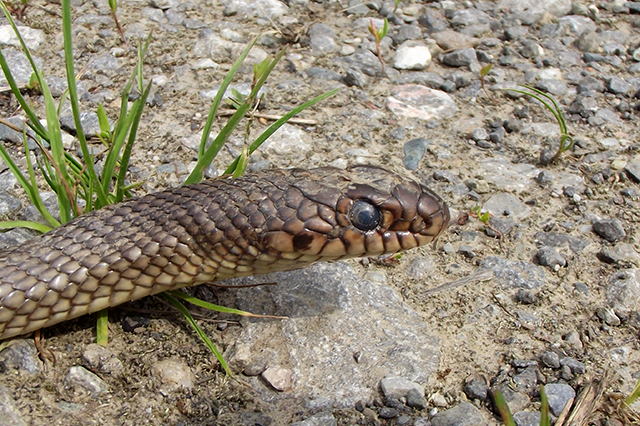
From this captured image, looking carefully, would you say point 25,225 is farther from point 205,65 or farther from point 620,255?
point 620,255

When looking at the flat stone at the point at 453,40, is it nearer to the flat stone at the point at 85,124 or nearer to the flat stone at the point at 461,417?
the flat stone at the point at 85,124

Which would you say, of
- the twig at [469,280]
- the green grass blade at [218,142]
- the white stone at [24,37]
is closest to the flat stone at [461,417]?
the twig at [469,280]

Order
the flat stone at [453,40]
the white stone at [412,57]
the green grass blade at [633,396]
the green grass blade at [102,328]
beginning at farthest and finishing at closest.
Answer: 1. the flat stone at [453,40]
2. the white stone at [412,57]
3. the green grass blade at [102,328]
4. the green grass blade at [633,396]

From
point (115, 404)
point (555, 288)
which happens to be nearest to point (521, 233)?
point (555, 288)

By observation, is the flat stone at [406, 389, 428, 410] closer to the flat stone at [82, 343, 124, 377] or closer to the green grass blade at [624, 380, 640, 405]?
the green grass blade at [624, 380, 640, 405]

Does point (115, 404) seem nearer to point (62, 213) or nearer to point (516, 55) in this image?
point (62, 213)

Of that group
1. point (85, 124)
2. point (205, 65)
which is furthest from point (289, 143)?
point (85, 124)

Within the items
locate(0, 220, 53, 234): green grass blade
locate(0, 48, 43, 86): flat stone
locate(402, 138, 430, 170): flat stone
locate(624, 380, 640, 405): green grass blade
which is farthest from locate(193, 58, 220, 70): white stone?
locate(624, 380, 640, 405): green grass blade
